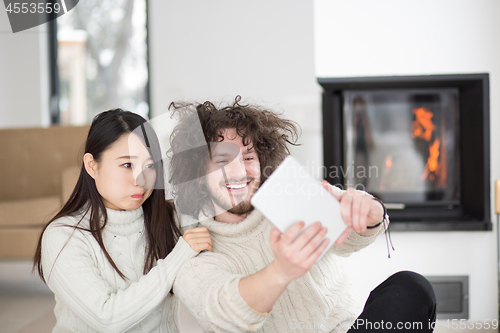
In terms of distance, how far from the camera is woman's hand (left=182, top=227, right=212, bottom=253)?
95 centimetres

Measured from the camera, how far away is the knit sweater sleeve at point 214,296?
76cm

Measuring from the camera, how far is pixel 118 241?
40.3 inches

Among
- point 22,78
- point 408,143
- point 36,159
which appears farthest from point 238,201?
point 22,78

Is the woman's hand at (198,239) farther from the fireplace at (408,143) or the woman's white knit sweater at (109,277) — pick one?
the fireplace at (408,143)

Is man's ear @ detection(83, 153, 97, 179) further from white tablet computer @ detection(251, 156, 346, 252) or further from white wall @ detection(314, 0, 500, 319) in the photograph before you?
white wall @ detection(314, 0, 500, 319)

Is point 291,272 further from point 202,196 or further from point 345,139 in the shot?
point 345,139

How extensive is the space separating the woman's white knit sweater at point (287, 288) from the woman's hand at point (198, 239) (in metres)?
0.02

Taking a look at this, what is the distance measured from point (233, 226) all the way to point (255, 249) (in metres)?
0.07

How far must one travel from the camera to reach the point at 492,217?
179cm

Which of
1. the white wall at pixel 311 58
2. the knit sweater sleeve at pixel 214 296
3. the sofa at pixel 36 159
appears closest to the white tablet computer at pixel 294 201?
the knit sweater sleeve at pixel 214 296

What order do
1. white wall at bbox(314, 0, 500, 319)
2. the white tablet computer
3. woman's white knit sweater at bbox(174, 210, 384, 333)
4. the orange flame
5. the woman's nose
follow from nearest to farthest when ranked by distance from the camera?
the white tablet computer → woman's white knit sweater at bbox(174, 210, 384, 333) → the woman's nose → white wall at bbox(314, 0, 500, 319) → the orange flame

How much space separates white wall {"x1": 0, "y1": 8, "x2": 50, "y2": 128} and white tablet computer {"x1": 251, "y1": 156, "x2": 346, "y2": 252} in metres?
3.49

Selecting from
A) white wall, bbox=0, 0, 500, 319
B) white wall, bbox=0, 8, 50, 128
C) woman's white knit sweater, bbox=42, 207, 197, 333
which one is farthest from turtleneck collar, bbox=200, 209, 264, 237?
white wall, bbox=0, 8, 50, 128

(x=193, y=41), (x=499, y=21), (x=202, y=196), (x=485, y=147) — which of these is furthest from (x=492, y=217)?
(x=193, y=41)
